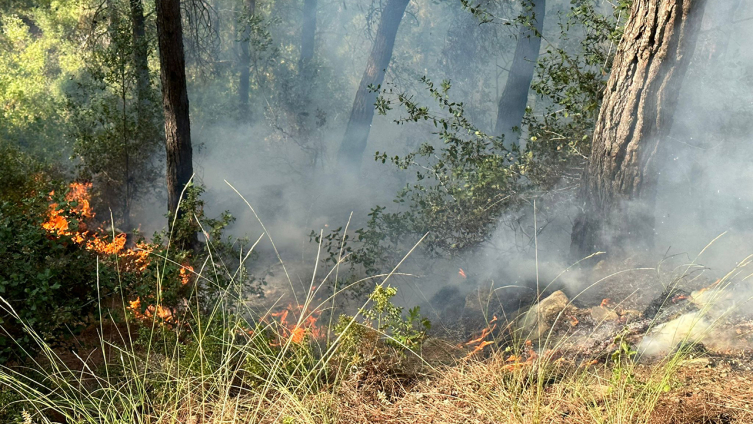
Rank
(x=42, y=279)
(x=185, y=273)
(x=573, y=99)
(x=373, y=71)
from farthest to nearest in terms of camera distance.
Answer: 1. (x=373, y=71)
2. (x=573, y=99)
3. (x=185, y=273)
4. (x=42, y=279)

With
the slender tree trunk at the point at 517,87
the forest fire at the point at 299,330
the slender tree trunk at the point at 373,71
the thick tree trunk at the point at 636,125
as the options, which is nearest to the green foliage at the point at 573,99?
the thick tree trunk at the point at 636,125

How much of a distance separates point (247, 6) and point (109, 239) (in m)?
11.8

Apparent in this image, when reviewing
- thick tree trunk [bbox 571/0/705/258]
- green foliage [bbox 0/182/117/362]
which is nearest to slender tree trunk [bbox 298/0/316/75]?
thick tree trunk [bbox 571/0/705/258]

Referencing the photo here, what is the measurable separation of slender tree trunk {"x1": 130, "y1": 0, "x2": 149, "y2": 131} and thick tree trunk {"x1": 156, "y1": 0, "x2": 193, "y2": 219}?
1895mm

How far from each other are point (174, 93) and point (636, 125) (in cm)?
479

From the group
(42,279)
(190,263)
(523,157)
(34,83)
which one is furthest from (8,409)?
(34,83)

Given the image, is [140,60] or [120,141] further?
[120,141]

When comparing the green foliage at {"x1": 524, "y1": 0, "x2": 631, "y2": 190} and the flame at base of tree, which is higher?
the green foliage at {"x1": 524, "y1": 0, "x2": 631, "y2": 190}

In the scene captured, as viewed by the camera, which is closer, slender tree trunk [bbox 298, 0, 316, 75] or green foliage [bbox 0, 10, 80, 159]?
green foliage [bbox 0, 10, 80, 159]

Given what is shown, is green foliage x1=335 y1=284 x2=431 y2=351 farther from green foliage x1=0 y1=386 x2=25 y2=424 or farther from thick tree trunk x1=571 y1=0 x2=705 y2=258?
thick tree trunk x1=571 y1=0 x2=705 y2=258

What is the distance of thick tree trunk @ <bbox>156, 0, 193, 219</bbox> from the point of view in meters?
6.43

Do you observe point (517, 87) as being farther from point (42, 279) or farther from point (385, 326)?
point (42, 279)

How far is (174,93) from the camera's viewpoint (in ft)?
21.9

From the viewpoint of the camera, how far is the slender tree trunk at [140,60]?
834 cm
